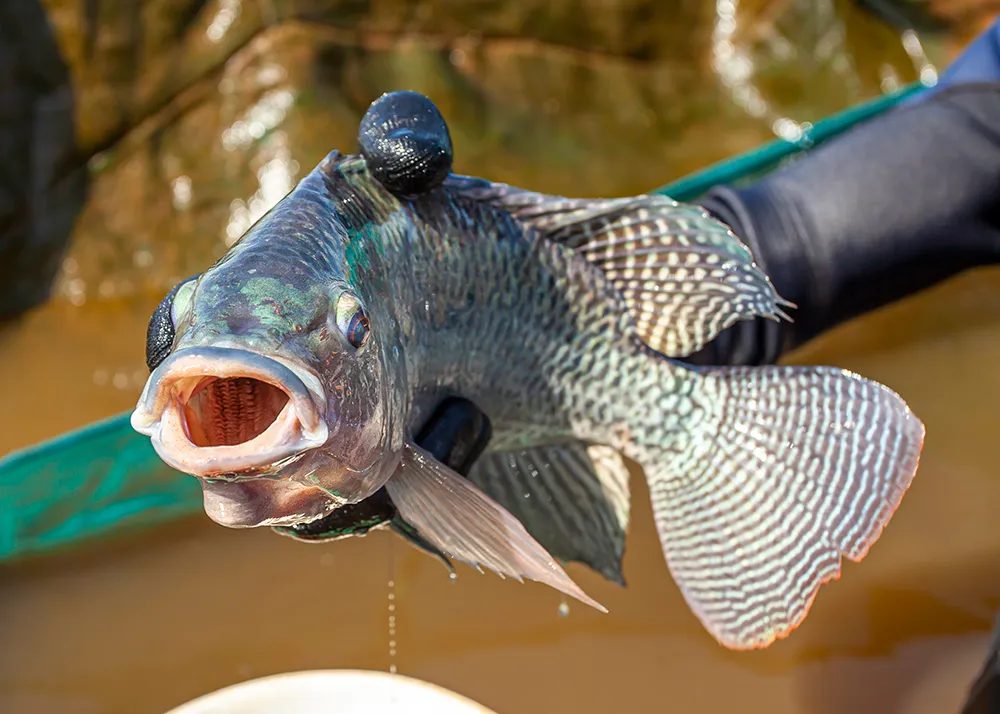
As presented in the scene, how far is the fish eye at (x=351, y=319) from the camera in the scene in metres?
0.98

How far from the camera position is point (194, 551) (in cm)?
257

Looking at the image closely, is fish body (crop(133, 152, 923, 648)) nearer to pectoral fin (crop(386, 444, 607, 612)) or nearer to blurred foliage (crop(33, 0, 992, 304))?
pectoral fin (crop(386, 444, 607, 612))

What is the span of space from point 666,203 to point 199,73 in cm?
268

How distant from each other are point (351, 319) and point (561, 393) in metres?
0.54

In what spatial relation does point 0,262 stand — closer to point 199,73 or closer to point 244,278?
point 199,73

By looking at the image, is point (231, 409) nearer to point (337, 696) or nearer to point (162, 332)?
point (162, 332)

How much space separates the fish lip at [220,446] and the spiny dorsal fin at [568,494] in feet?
2.28

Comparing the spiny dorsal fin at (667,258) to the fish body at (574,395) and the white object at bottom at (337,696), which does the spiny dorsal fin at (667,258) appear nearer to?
the fish body at (574,395)

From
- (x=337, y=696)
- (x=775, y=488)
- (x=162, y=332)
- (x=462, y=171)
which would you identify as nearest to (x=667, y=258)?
(x=775, y=488)

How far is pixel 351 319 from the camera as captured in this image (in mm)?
986

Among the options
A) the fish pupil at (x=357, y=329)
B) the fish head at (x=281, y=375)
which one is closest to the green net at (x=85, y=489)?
the fish head at (x=281, y=375)

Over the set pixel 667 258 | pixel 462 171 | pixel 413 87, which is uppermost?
pixel 667 258

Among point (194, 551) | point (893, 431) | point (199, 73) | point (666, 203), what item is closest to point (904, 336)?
point (893, 431)

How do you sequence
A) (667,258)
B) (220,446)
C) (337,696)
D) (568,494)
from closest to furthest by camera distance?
(220,446)
(667,258)
(568,494)
(337,696)
